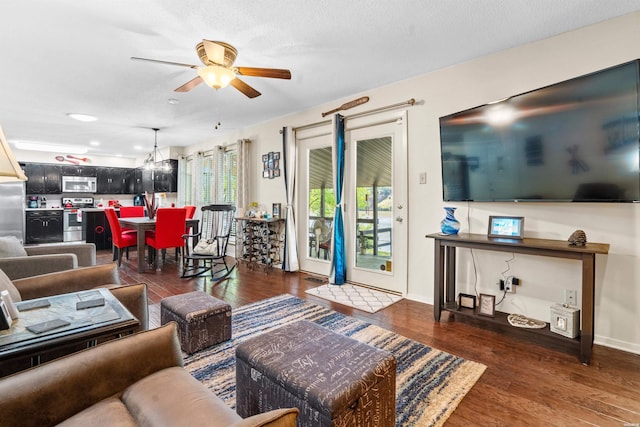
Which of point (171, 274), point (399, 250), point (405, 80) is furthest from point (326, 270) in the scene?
point (405, 80)

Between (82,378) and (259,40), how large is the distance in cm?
264

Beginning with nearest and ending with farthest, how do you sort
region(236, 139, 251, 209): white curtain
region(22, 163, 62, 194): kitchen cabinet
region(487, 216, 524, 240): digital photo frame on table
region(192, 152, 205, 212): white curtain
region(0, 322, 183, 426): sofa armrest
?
1. region(0, 322, 183, 426): sofa armrest
2. region(487, 216, 524, 240): digital photo frame on table
3. region(236, 139, 251, 209): white curtain
4. region(192, 152, 205, 212): white curtain
5. region(22, 163, 62, 194): kitchen cabinet

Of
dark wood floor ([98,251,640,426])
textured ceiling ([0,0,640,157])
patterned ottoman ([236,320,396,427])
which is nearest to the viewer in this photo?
patterned ottoman ([236,320,396,427])

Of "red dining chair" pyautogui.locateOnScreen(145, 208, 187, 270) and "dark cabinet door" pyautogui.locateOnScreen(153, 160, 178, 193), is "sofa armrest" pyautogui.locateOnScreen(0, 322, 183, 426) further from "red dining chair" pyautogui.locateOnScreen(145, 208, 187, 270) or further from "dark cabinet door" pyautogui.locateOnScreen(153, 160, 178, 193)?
"dark cabinet door" pyautogui.locateOnScreen(153, 160, 178, 193)

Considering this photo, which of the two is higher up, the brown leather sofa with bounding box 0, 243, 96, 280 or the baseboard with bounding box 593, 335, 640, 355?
the brown leather sofa with bounding box 0, 243, 96, 280

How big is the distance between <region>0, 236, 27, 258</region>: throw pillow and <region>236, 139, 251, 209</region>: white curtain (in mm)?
3246

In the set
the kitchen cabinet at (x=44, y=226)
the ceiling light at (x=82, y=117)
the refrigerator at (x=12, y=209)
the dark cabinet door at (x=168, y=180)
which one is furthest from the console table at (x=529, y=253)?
the kitchen cabinet at (x=44, y=226)

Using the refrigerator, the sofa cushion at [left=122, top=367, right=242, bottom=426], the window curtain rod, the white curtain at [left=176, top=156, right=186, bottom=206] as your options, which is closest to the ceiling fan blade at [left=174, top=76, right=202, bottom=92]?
the window curtain rod

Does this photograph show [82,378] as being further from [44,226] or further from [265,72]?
[44,226]

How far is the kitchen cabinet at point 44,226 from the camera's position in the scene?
24.4 ft

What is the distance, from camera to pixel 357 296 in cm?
362

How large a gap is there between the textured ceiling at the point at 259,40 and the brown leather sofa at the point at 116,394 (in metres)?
2.28

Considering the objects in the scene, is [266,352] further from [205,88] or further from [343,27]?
[205,88]

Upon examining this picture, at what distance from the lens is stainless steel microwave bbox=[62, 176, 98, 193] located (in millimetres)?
8242
